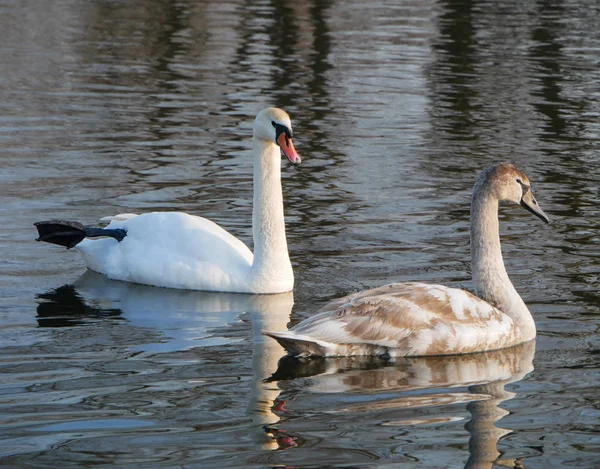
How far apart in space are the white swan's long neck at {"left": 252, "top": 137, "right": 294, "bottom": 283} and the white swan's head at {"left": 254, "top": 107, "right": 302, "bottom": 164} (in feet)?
0.51

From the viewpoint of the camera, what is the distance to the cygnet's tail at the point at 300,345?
762 centimetres

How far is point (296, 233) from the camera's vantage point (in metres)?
11.5

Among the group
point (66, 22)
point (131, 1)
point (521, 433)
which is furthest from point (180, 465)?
point (131, 1)

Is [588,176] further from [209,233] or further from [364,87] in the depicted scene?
[364,87]

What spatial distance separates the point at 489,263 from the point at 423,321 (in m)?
0.78

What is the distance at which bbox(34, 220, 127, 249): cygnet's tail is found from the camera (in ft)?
33.5

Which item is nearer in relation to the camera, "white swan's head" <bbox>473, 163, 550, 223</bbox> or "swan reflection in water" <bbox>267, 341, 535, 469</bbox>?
"swan reflection in water" <bbox>267, 341, 535, 469</bbox>

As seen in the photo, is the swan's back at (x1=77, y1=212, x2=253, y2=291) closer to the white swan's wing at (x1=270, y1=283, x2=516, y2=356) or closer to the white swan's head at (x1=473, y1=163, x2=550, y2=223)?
the white swan's wing at (x1=270, y1=283, x2=516, y2=356)

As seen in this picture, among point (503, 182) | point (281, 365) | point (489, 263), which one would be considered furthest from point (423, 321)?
point (503, 182)

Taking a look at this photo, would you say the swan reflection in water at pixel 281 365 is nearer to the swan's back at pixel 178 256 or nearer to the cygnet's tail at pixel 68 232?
the swan's back at pixel 178 256

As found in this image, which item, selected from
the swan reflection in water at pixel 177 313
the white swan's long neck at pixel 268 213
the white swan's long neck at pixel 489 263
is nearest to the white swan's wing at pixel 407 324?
the white swan's long neck at pixel 489 263

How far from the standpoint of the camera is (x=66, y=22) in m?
28.1

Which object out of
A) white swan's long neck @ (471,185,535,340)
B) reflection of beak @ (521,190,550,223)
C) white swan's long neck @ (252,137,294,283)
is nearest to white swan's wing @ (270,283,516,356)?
white swan's long neck @ (471,185,535,340)

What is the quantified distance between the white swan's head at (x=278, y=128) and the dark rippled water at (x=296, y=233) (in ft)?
3.56
